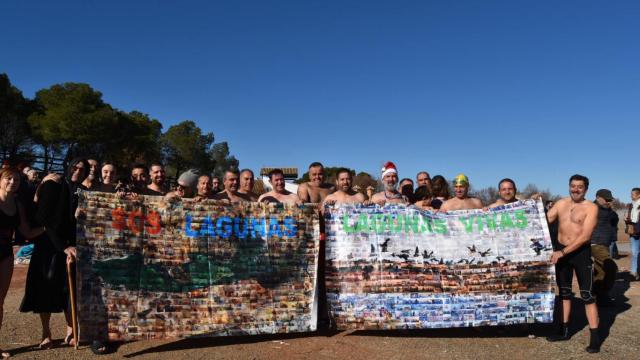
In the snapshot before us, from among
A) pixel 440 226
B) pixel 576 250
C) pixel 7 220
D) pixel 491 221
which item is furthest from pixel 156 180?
pixel 576 250

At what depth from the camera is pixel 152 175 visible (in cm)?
540

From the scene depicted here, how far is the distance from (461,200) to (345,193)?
1.62 metres

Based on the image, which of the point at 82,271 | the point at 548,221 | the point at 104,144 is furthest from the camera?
the point at 104,144

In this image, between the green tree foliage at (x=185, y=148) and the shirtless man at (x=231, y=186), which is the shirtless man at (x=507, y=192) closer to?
the shirtless man at (x=231, y=186)

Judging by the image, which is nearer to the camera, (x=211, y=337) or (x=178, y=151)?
(x=211, y=337)

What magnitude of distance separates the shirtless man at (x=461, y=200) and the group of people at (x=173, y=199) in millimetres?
14

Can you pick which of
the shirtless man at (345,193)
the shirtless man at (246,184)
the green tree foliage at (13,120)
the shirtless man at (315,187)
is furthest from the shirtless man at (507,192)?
the green tree foliage at (13,120)

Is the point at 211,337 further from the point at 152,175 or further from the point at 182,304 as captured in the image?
the point at 152,175

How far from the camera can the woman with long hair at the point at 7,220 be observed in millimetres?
4193

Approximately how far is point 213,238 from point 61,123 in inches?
1214

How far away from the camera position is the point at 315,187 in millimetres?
6121

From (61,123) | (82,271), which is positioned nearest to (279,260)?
(82,271)

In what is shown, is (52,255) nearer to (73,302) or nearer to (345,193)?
(73,302)

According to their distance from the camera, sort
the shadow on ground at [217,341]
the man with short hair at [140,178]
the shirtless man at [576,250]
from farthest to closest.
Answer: the man with short hair at [140,178], the shirtless man at [576,250], the shadow on ground at [217,341]
